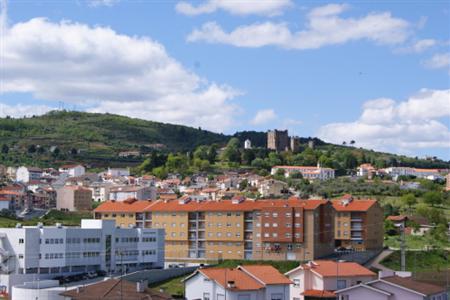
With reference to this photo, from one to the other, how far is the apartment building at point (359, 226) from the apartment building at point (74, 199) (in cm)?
4460

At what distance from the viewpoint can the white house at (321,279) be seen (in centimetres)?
4050

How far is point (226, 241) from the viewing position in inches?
2741

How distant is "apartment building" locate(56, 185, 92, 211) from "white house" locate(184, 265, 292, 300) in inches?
2784

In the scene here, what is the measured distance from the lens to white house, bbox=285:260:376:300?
4050 cm

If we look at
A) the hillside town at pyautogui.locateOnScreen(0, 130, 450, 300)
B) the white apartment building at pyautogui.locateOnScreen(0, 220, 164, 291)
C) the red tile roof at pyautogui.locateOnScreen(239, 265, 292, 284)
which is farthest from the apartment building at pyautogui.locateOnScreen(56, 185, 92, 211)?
the red tile roof at pyautogui.locateOnScreen(239, 265, 292, 284)

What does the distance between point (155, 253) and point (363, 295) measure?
3409 centimetres

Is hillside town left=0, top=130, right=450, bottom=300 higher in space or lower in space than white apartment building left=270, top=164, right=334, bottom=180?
lower

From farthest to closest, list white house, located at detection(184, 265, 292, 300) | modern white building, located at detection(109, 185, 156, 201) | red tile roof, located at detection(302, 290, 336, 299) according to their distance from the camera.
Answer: modern white building, located at detection(109, 185, 156, 201), red tile roof, located at detection(302, 290, 336, 299), white house, located at detection(184, 265, 292, 300)

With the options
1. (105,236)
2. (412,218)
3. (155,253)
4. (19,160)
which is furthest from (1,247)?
(19,160)

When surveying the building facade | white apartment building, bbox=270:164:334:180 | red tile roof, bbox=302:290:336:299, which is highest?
the building facade

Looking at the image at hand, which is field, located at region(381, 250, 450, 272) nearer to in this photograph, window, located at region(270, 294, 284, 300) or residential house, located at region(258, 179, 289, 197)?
window, located at region(270, 294, 284, 300)

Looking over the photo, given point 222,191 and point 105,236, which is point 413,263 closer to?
point 105,236

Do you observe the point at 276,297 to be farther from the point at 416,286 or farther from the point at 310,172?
the point at 310,172

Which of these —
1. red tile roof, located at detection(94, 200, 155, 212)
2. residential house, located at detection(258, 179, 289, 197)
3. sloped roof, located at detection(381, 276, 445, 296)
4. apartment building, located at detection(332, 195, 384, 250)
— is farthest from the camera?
residential house, located at detection(258, 179, 289, 197)
